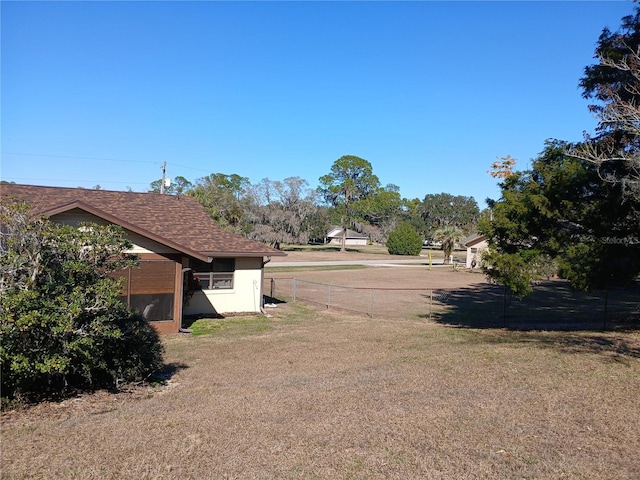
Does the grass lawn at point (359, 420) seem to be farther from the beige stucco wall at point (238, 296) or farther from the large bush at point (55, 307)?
the beige stucco wall at point (238, 296)

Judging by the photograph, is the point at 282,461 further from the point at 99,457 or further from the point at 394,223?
the point at 394,223

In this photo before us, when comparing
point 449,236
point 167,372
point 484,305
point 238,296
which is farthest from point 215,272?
point 449,236

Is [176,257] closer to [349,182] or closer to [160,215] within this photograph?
[160,215]

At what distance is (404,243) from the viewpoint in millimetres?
77250

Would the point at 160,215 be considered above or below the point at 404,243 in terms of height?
above

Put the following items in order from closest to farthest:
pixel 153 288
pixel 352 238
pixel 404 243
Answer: pixel 153 288 < pixel 404 243 < pixel 352 238

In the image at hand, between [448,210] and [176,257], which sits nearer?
[176,257]

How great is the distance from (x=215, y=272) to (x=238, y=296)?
1288 millimetres

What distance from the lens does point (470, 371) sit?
30.0 feet

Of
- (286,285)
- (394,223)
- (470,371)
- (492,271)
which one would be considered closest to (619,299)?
(492,271)

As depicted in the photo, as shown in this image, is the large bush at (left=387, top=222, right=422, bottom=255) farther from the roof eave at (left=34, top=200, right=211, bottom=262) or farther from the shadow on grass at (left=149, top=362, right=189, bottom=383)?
the shadow on grass at (left=149, top=362, right=189, bottom=383)

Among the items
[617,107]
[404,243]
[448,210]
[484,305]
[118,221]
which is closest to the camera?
[617,107]

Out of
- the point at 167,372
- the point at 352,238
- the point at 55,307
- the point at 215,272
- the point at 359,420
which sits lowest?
the point at 167,372

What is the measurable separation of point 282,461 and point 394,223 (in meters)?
98.5
